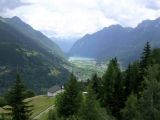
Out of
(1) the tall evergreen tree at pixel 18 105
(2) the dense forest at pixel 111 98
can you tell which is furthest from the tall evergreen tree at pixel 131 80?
(1) the tall evergreen tree at pixel 18 105

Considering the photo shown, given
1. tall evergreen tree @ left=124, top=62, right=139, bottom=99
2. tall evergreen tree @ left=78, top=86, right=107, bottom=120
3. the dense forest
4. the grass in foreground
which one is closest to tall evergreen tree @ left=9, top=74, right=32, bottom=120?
the dense forest

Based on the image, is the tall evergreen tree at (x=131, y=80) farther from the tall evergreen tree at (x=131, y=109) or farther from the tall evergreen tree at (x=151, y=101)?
the tall evergreen tree at (x=151, y=101)

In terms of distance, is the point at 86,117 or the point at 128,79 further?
the point at 128,79

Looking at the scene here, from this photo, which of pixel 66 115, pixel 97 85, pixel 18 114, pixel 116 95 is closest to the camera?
pixel 18 114

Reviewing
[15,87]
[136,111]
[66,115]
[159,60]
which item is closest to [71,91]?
[66,115]

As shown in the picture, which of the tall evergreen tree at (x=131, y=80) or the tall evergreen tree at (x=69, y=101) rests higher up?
the tall evergreen tree at (x=131, y=80)

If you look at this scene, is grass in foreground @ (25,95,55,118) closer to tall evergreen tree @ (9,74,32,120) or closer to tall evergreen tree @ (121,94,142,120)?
tall evergreen tree @ (121,94,142,120)

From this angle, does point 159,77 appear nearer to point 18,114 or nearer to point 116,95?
point 116,95
